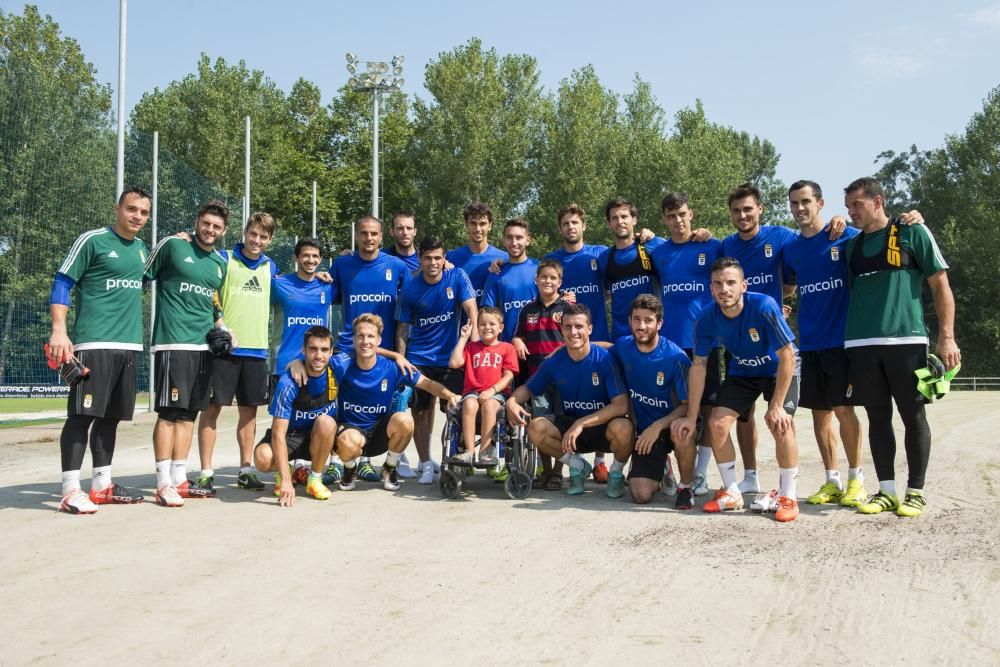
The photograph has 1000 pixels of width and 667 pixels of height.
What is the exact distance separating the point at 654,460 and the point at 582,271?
1.83 meters

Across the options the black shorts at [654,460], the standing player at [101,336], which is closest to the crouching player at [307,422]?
the standing player at [101,336]

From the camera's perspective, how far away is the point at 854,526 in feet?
15.9

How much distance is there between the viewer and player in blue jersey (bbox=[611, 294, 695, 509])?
5660 mm

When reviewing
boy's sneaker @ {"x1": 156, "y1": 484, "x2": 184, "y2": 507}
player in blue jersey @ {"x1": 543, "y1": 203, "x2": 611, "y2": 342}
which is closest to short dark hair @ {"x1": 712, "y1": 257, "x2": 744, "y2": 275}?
player in blue jersey @ {"x1": 543, "y1": 203, "x2": 611, "y2": 342}

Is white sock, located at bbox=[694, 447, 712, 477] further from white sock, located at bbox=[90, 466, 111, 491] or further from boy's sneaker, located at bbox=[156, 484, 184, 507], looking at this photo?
white sock, located at bbox=[90, 466, 111, 491]

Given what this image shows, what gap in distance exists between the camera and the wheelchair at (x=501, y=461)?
228 inches

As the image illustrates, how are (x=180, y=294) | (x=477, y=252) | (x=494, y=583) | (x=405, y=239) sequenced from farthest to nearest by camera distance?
(x=477, y=252) → (x=405, y=239) → (x=180, y=294) → (x=494, y=583)

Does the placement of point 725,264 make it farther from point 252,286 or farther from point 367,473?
point 252,286

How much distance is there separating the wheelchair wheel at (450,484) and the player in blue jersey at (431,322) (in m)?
0.79

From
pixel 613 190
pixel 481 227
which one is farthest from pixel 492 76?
pixel 481 227

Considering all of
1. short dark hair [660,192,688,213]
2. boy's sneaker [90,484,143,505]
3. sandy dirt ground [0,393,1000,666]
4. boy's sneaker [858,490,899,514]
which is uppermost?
short dark hair [660,192,688,213]

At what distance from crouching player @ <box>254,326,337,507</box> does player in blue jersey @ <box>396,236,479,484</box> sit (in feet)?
2.86

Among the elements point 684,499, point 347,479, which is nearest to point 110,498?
point 347,479

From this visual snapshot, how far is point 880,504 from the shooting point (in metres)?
5.27
